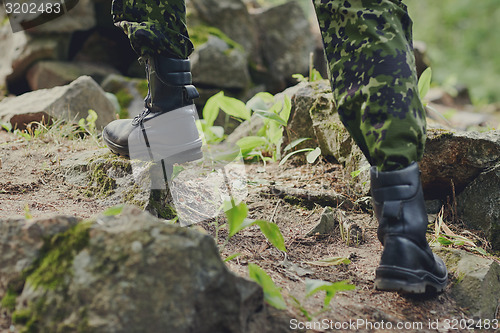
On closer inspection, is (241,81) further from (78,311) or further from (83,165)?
(78,311)

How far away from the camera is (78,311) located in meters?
0.83

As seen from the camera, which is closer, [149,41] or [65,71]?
[149,41]

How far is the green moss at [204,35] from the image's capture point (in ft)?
14.9

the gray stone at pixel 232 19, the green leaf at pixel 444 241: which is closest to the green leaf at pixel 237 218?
the green leaf at pixel 444 241

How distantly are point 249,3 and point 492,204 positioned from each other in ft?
17.9

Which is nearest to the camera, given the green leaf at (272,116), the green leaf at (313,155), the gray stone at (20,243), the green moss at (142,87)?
the gray stone at (20,243)

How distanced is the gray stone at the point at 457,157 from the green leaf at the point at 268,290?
113cm

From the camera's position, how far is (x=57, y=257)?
0.92m

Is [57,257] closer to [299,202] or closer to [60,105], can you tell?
[299,202]

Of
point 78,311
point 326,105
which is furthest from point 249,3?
point 78,311

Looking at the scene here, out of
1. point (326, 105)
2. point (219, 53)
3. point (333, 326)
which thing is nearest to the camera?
point (333, 326)

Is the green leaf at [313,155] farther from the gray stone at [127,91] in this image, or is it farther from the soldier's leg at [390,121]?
the gray stone at [127,91]

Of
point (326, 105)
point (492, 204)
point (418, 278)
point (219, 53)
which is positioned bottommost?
point (492, 204)

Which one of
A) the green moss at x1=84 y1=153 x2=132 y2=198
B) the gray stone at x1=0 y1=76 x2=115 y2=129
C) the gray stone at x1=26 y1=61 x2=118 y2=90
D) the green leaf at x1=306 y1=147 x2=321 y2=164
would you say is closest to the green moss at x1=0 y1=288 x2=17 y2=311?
the green moss at x1=84 y1=153 x2=132 y2=198
